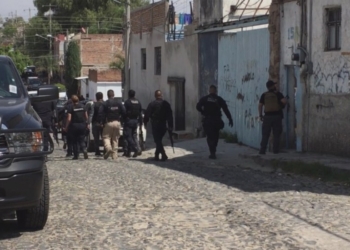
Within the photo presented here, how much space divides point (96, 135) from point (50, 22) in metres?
68.5

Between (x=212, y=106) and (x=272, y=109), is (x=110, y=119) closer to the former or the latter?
(x=212, y=106)

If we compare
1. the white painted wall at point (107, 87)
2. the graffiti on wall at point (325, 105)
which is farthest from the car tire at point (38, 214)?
the white painted wall at point (107, 87)

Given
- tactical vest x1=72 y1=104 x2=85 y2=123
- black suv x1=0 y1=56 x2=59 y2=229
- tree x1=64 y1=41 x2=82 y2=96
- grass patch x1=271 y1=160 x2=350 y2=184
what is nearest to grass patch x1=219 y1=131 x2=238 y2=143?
tactical vest x1=72 y1=104 x2=85 y2=123

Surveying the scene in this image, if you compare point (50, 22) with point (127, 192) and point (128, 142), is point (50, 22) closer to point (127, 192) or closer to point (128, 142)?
point (128, 142)

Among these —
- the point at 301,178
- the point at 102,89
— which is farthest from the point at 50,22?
the point at 301,178

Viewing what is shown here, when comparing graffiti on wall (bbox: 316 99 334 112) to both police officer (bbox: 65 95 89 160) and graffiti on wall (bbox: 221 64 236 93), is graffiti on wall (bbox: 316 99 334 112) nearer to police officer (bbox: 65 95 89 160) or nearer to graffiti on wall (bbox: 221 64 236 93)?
police officer (bbox: 65 95 89 160)

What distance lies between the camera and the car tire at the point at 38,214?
9086 millimetres

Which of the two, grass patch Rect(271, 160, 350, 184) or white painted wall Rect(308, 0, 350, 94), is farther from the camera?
white painted wall Rect(308, 0, 350, 94)

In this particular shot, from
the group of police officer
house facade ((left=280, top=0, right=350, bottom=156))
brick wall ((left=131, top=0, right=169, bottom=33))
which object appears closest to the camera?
house facade ((left=280, top=0, right=350, bottom=156))

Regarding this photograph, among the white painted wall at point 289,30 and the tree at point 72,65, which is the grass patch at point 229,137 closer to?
the white painted wall at point 289,30

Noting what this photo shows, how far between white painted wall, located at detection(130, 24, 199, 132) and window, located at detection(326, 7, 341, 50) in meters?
11.5

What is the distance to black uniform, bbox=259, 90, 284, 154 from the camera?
61.3ft

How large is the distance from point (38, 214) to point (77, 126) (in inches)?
441

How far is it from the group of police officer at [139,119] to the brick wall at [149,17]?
14850 millimetres
